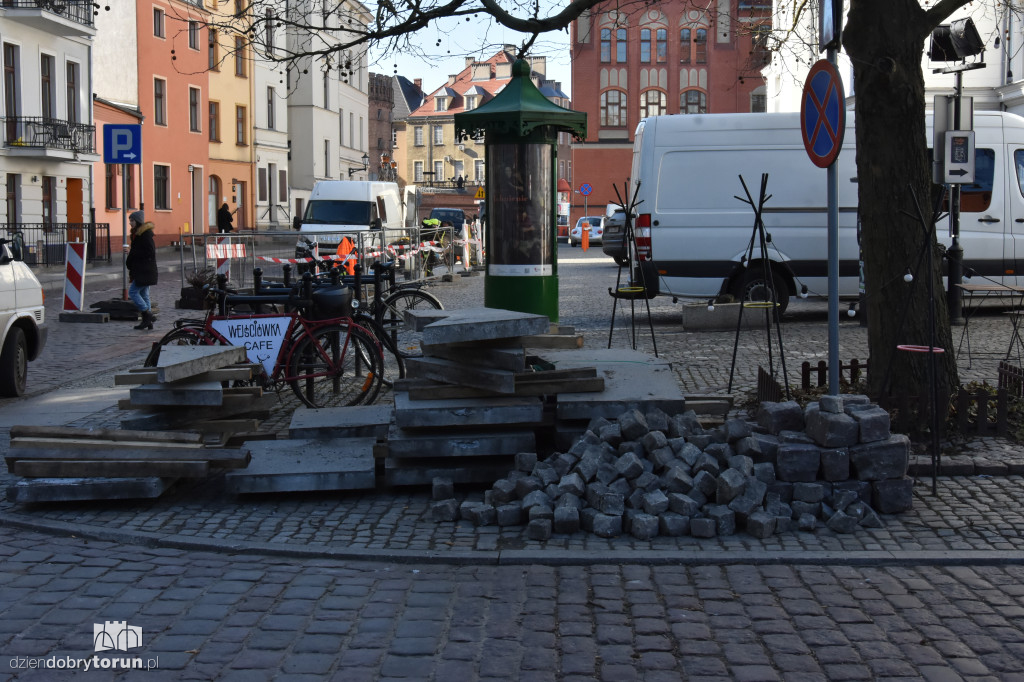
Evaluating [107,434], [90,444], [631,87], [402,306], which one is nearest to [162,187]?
[402,306]

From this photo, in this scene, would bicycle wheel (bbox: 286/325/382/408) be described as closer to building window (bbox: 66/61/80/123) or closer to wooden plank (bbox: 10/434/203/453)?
wooden plank (bbox: 10/434/203/453)

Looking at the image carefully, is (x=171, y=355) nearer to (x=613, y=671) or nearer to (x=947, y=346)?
(x=613, y=671)

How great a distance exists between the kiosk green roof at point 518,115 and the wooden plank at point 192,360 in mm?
4575

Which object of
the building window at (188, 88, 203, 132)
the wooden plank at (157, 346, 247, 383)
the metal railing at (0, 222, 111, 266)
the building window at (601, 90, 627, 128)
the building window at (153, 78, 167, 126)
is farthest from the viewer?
the building window at (601, 90, 627, 128)

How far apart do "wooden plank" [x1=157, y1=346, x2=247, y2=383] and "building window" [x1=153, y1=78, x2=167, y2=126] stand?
43.2 m

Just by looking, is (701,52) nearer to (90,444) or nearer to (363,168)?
(363,168)

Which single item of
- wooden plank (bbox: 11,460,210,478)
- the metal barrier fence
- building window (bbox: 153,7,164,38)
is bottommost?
wooden plank (bbox: 11,460,210,478)

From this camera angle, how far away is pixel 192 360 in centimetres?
750

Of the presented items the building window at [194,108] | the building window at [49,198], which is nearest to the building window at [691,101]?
the building window at [194,108]

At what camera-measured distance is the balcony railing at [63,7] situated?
33.9m

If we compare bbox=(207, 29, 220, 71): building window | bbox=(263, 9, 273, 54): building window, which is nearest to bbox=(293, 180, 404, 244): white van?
bbox=(207, 29, 220, 71): building window

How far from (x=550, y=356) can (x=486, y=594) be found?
10.4 ft

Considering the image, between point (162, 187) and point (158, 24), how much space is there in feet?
22.7

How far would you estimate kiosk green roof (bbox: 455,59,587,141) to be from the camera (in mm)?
11914
